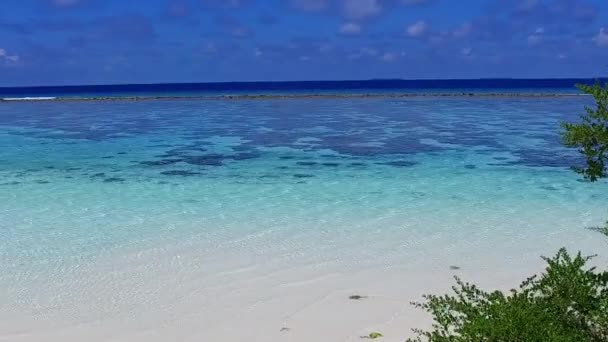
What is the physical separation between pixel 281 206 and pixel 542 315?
877 centimetres

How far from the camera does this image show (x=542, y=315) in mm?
4672

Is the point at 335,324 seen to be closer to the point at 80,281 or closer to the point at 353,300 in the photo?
the point at 353,300

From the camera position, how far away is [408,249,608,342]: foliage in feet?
14.6

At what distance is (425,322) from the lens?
7.19 m

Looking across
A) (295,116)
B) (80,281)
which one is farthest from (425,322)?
(295,116)

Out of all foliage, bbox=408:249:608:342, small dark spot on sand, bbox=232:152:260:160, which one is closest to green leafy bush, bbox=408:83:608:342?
foliage, bbox=408:249:608:342

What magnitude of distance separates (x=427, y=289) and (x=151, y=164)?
13.5 meters

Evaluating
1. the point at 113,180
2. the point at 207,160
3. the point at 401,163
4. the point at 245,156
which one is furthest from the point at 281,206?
the point at 245,156

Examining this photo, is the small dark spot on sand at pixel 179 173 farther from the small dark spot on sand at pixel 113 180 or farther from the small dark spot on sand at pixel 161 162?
the small dark spot on sand at pixel 161 162

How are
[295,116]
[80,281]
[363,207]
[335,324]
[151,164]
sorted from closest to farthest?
[335,324]
[80,281]
[363,207]
[151,164]
[295,116]

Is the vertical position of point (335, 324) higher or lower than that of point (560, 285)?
lower

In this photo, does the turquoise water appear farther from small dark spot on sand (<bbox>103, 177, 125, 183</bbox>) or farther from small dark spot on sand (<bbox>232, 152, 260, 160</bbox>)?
small dark spot on sand (<bbox>103, 177, 125, 183</bbox>)

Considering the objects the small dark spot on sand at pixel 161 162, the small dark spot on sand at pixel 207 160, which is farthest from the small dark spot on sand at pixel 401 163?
the small dark spot on sand at pixel 161 162

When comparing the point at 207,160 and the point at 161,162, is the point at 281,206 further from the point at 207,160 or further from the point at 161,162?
the point at 161,162
